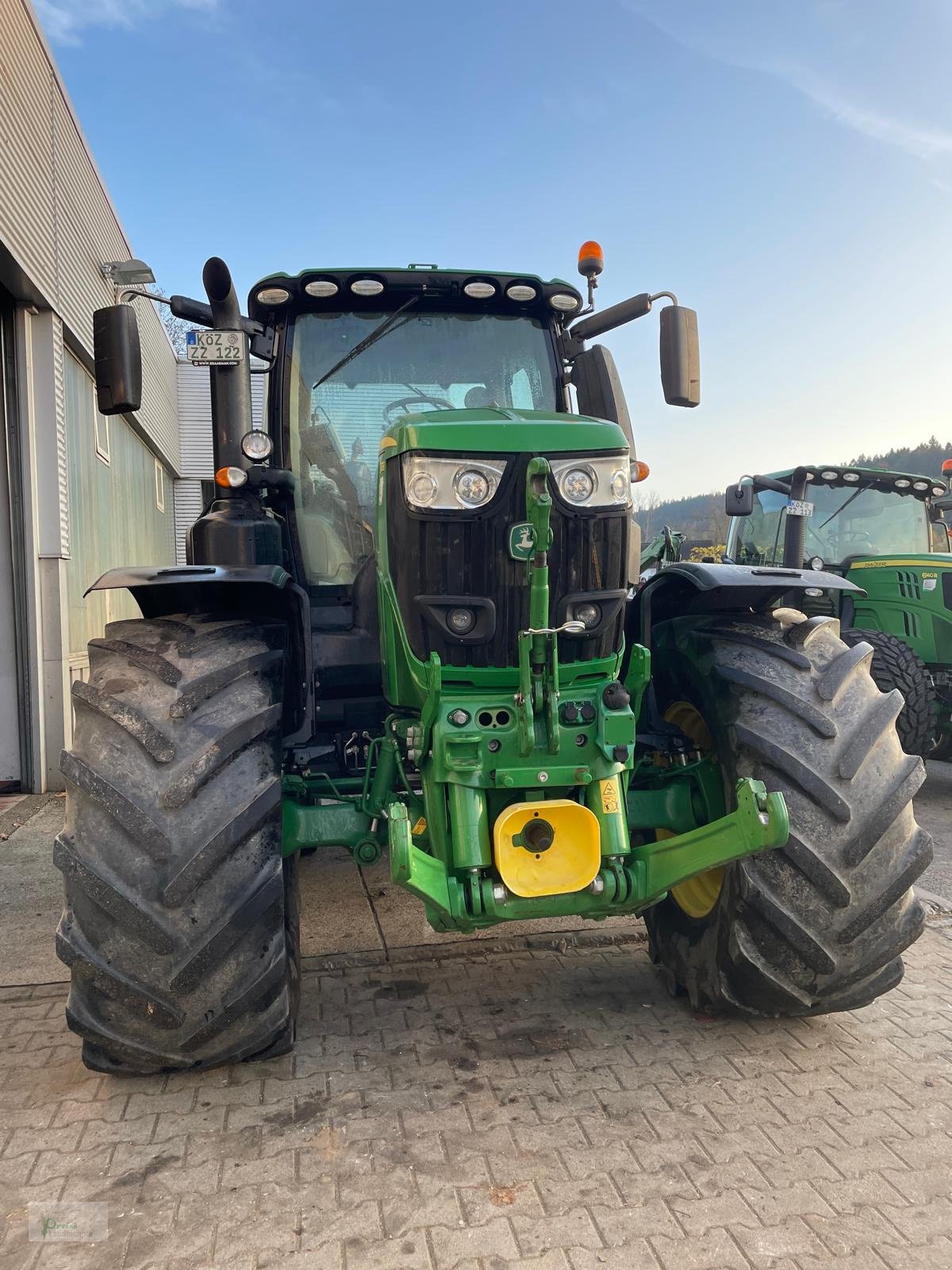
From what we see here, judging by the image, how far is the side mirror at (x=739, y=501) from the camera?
25.9ft

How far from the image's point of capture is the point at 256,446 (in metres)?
3.31

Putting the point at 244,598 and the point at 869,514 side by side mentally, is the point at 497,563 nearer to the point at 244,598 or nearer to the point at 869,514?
the point at 244,598

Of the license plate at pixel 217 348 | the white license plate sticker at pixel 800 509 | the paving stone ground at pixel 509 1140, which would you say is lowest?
the paving stone ground at pixel 509 1140

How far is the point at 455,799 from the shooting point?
8.27 ft

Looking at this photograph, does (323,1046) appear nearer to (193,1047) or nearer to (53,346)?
(193,1047)

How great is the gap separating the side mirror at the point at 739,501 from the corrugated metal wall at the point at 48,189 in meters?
5.62

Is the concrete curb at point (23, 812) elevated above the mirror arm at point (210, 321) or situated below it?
below

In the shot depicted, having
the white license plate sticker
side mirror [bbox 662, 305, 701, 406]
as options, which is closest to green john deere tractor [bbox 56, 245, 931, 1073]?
side mirror [bbox 662, 305, 701, 406]

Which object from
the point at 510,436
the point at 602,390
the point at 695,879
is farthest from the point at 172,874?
the point at 602,390

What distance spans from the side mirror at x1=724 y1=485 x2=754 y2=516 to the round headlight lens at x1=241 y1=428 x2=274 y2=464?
18.0ft

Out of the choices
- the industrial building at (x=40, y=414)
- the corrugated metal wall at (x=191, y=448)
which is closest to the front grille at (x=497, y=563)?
the industrial building at (x=40, y=414)

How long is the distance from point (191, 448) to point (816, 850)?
17.7 m

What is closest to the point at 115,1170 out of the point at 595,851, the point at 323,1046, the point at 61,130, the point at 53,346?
the point at 323,1046

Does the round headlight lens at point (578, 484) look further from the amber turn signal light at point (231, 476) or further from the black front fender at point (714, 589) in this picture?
the amber turn signal light at point (231, 476)
